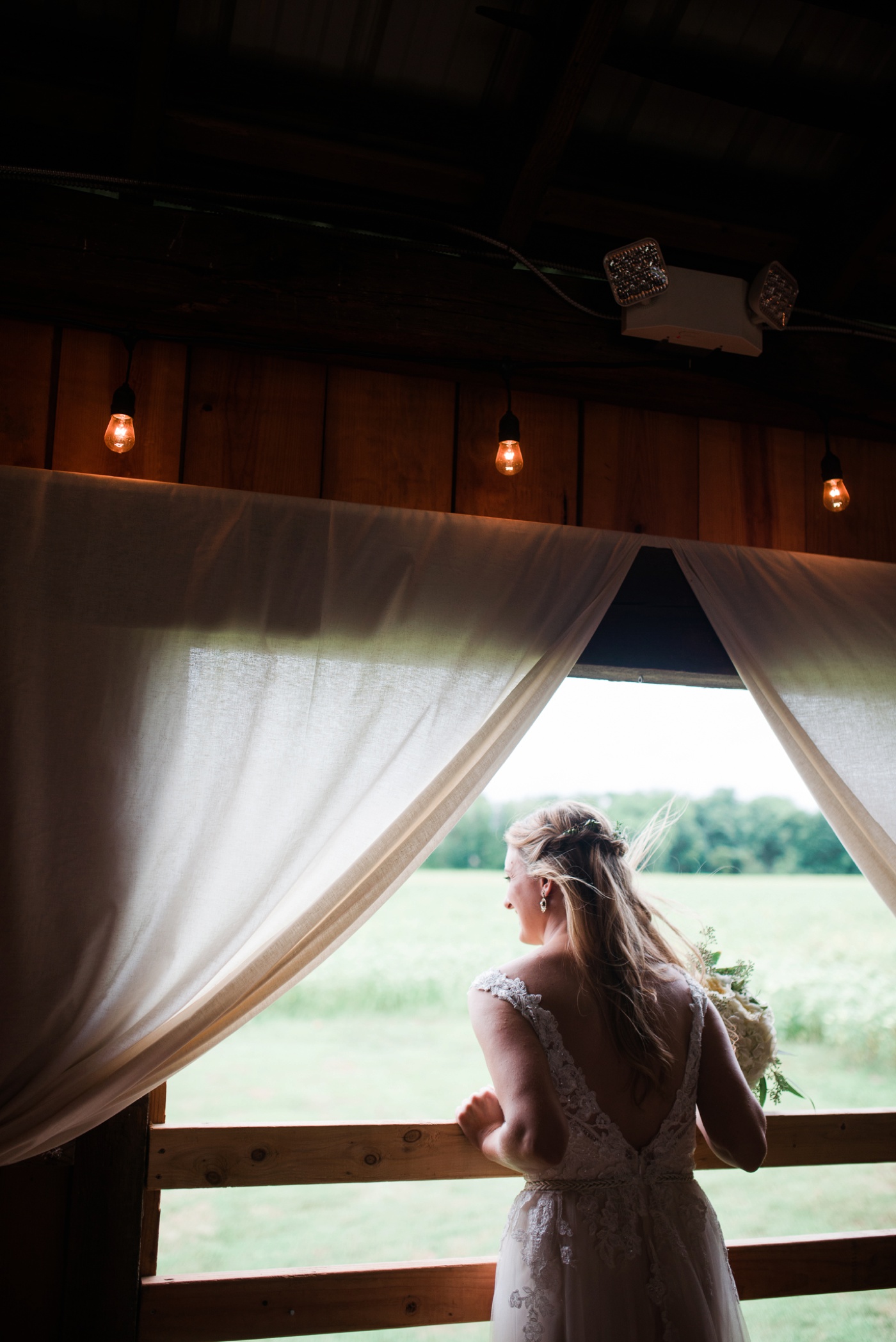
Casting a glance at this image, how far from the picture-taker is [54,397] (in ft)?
5.87

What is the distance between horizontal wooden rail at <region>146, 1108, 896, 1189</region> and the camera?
5.49ft

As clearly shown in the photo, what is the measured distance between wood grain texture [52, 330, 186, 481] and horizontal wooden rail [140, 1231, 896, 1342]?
1658 millimetres

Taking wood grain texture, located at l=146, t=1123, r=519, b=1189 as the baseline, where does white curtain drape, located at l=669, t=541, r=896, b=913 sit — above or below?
above

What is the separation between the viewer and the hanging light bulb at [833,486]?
2.01 meters

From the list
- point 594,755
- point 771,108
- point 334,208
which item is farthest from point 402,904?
point 771,108

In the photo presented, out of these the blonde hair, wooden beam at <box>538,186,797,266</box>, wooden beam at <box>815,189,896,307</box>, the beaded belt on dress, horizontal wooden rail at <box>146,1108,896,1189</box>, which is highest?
wooden beam at <box>538,186,797,266</box>

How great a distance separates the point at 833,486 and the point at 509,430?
825 mm

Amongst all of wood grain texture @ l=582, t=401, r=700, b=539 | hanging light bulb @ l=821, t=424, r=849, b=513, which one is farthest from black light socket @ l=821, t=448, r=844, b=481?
wood grain texture @ l=582, t=401, r=700, b=539

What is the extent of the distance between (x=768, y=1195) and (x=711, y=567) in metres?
1.98

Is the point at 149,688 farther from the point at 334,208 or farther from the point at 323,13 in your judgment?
the point at 323,13

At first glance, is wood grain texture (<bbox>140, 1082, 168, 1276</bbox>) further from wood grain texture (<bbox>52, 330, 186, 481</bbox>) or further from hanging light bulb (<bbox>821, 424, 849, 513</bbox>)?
hanging light bulb (<bbox>821, 424, 849, 513</bbox>)

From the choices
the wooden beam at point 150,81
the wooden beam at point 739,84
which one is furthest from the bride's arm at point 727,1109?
the wooden beam at point 150,81

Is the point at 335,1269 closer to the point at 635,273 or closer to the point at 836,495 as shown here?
the point at 836,495

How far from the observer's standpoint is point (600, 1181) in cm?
151
